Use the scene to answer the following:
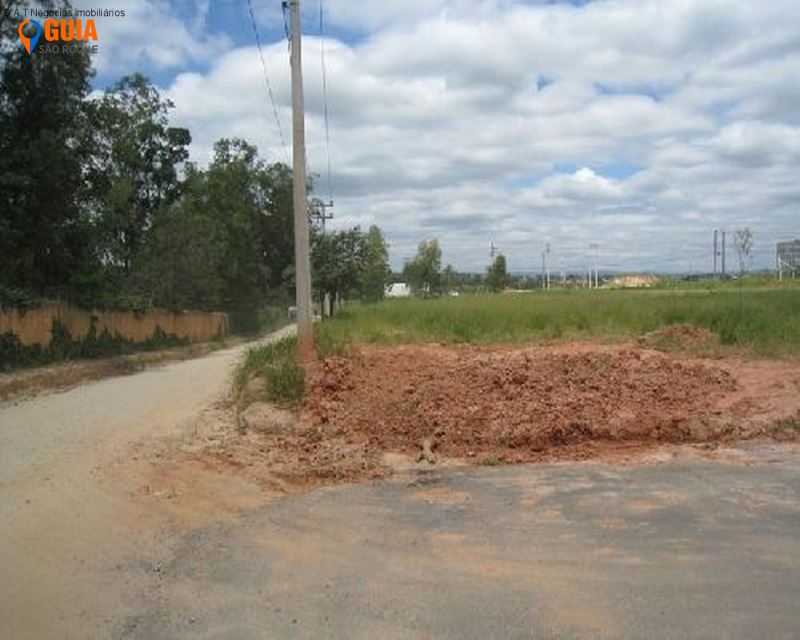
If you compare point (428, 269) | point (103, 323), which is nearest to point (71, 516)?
point (103, 323)

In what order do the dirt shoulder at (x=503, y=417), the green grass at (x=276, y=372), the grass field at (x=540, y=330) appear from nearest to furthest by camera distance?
the dirt shoulder at (x=503, y=417)
the green grass at (x=276, y=372)
the grass field at (x=540, y=330)

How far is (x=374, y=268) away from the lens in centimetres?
6669

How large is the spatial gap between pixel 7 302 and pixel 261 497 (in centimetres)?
1775

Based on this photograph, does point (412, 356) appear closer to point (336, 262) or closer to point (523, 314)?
point (523, 314)

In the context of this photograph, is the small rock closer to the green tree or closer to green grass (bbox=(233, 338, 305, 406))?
green grass (bbox=(233, 338, 305, 406))

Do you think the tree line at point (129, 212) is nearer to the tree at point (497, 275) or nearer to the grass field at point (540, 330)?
the grass field at point (540, 330)

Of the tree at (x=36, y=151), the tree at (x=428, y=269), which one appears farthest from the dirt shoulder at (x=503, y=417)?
the tree at (x=428, y=269)

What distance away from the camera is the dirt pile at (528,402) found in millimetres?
10859

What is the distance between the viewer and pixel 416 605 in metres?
5.82

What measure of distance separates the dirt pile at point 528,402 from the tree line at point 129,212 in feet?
49.7

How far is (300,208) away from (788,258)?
64580 millimetres

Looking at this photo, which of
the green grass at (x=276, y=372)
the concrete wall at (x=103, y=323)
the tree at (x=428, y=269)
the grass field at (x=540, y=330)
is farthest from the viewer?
the tree at (x=428, y=269)

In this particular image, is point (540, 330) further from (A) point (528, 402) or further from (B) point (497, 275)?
(B) point (497, 275)

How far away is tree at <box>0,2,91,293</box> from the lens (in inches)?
1091
